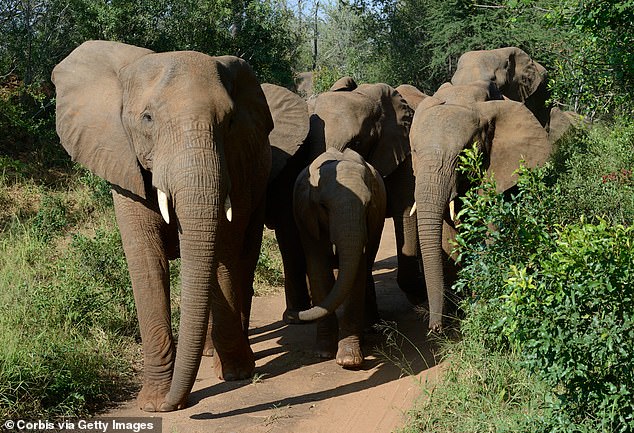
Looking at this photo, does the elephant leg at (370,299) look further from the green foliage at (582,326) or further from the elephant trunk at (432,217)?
the green foliage at (582,326)

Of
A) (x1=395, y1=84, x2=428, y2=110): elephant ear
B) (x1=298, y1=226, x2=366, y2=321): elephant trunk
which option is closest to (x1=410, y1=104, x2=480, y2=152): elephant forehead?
(x1=298, y1=226, x2=366, y2=321): elephant trunk

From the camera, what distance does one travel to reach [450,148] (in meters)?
7.54

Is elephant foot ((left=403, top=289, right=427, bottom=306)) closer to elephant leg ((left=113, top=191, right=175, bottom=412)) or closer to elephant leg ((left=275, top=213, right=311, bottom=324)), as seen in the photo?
elephant leg ((left=275, top=213, right=311, bottom=324))

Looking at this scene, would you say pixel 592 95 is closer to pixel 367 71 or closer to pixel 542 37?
pixel 542 37

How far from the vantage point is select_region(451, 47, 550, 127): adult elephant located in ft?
37.5

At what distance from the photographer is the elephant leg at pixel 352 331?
276 inches

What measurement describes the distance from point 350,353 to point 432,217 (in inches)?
53.4

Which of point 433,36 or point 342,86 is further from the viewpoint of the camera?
point 433,36

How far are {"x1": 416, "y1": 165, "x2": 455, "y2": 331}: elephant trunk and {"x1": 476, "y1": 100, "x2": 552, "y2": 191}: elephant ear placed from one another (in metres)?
0.79

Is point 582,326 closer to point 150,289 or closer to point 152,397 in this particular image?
point 150,289

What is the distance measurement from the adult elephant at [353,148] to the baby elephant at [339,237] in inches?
33.6

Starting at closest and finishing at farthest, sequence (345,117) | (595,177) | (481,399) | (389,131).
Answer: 1. (481,399)
2. (345,117)
3. (389,131)
4. (595,177)

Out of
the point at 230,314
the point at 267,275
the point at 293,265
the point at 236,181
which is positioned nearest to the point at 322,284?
the point at 230,314

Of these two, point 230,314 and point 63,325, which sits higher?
point 230,314
